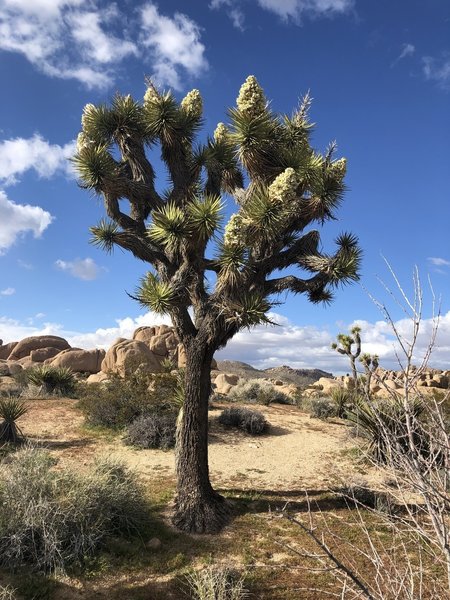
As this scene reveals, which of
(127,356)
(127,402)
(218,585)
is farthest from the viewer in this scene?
(127,356)

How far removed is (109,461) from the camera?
7801 mm

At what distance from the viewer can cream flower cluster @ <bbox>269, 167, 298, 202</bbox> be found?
299 inches

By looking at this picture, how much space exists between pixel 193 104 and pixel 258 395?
14.1m

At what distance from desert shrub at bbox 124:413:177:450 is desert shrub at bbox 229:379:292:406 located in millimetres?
7543

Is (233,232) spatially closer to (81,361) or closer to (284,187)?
(284,187)

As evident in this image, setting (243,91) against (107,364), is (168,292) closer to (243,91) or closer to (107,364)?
(243,91)

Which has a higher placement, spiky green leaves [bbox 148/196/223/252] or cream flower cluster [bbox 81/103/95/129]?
cream flower cluster [bbox 81/103/95/129]

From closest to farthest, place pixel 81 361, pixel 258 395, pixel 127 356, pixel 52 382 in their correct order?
pixel 52 382 < pixel 258 395 < pixel 127 356 < pixel 81 361

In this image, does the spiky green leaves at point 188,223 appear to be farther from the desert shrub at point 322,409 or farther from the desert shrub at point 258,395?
the desert shrub at point 258,395

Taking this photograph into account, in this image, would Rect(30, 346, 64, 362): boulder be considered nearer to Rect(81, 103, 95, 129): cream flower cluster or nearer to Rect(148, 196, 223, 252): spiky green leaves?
Rect(81, 103, 95, 129): cream flower cluster

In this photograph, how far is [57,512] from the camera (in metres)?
5.98

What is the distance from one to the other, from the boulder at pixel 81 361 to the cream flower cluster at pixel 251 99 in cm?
2792

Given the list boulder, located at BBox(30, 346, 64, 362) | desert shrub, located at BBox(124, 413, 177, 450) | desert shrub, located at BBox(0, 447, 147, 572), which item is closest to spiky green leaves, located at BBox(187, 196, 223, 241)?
desert shrub, located at BBox(0, 447, 147, 572)

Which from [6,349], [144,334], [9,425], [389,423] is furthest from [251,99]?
[6,349]
